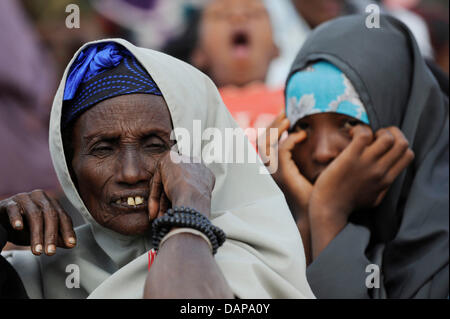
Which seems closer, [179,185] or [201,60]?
[179,185]

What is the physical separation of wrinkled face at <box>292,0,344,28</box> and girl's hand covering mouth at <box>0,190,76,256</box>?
5260 millimetres

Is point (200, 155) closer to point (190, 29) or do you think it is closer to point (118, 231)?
point (118, 231)

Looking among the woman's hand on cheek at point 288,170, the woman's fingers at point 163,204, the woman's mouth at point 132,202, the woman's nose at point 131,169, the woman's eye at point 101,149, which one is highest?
the woman's eye at point 101,149

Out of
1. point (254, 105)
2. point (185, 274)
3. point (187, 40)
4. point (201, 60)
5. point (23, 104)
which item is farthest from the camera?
point (187, 40)

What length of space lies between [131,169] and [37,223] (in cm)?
43

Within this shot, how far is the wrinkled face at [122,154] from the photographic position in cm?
294

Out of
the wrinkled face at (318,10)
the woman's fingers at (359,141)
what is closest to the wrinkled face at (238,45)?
the wrinkled face at (318,10)

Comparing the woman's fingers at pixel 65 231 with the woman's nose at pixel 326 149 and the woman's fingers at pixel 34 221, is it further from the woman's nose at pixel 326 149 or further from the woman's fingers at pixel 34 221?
the woman's nose at pixel 326 149

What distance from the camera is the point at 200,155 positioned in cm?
302

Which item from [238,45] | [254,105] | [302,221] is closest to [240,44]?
[238,45]

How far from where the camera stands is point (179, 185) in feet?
8.53

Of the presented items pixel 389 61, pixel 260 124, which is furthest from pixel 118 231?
pixel 260 124

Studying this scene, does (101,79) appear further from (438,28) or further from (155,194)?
(438,28)

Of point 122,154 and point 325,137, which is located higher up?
point 122,154
